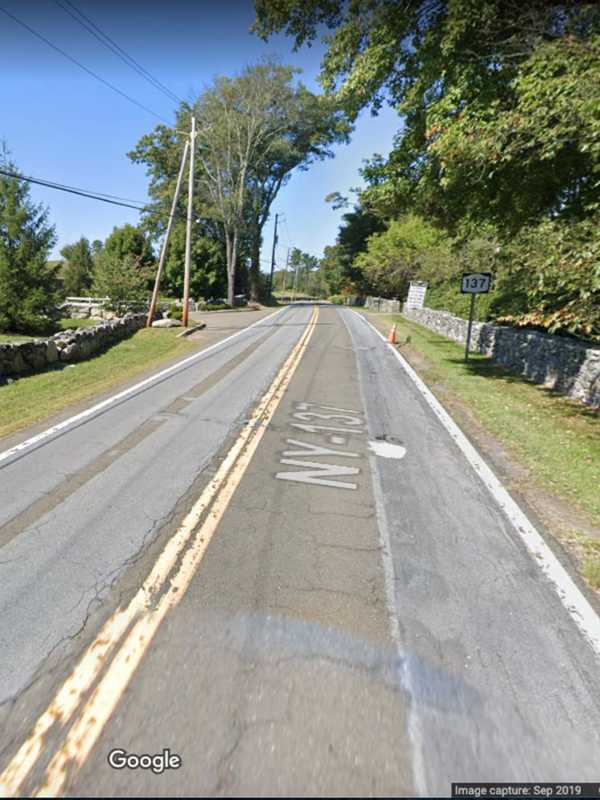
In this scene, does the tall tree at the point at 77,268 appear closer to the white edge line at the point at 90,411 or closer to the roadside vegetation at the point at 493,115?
the white edge line at the point at 90,411

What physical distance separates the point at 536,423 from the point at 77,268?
3994cm

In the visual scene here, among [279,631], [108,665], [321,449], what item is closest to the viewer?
[108,665]

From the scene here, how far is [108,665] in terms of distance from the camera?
227 centimetres

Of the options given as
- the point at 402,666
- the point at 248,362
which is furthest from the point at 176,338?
the point at 402,666

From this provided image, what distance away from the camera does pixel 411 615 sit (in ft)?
8.83

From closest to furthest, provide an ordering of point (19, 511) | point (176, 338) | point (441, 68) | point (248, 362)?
1. point (19, 511)
2. point (441, 68)
3. point (248, 362)
4. point (176, 338)

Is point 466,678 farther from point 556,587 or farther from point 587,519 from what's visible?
point 587,519

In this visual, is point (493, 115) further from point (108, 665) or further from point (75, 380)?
point (75, 380)

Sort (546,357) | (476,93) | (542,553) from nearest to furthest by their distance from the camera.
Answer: (542,553)
(476,93)
(546,357)

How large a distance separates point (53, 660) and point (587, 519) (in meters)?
4.65

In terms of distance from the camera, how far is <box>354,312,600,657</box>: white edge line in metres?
2.68

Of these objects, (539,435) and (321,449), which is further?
(539,435)

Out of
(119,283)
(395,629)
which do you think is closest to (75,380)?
(395,629)

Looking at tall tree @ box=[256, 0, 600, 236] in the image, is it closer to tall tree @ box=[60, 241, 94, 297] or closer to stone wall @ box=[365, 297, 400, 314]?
stone wall @ box=[365, 297, 400, 314]
